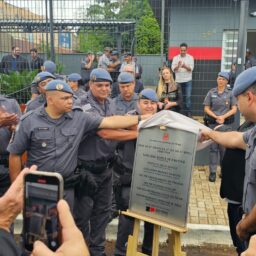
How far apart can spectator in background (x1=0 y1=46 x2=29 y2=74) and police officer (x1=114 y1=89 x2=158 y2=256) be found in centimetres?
492

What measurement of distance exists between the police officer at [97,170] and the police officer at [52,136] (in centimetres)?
38

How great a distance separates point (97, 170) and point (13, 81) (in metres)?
4.59

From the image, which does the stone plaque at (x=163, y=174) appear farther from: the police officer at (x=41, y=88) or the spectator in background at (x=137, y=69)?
the spectator in background at (x=137, y=69)

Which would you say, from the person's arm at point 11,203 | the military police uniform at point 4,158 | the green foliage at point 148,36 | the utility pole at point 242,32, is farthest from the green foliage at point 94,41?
the person's arm at point 11,203

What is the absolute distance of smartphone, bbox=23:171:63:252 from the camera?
1424 millimetres

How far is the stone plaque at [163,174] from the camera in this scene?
2977 millimetres

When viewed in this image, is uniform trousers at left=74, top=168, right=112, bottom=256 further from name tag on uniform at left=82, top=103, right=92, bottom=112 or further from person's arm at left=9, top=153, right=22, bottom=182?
person's arm at left=9, top=153, right=22, bottom=182

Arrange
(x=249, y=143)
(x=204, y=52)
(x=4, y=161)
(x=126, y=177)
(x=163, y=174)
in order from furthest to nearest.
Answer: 1. (x=204, y=52)
2. (x=126, y=177)
3. (x=4, y=161)
4. (x=163, y=174)
5. (x=249, y=143)

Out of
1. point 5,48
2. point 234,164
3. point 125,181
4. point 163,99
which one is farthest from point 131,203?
point 5,48

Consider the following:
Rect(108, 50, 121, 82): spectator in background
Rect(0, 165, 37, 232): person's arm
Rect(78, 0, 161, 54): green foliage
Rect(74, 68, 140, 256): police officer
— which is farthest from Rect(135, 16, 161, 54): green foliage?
Rect(0, 165, 37, 232): person's arm

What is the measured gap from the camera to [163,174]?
307cm

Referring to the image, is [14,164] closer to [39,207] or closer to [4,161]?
[4,161]

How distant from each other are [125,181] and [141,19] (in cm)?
444

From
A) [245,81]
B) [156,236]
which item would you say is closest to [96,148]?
[156,236]
